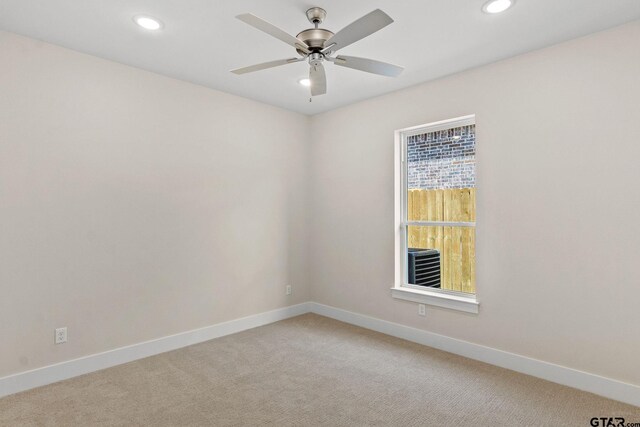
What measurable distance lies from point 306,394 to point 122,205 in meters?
2.20

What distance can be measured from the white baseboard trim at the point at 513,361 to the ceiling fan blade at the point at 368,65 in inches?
96.6

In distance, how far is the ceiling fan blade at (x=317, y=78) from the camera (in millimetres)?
2377

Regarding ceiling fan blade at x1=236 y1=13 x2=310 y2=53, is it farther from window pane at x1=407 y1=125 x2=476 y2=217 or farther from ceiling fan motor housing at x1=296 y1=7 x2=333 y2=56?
window pane at x1=407 y1=125 x2=476 y2=217

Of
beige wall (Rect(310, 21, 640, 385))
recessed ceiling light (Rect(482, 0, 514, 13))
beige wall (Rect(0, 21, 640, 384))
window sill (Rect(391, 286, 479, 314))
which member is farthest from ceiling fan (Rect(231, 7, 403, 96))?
window sill (Rect(391, 286, 479, 314))

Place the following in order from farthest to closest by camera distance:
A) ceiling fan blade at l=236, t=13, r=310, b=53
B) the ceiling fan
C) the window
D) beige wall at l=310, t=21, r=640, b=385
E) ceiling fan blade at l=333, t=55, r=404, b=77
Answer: the window
beige wall at l=310, t=21, r=640, b=385
ceiling fan blade at l=333, t=55, r=404, b=77
the ceiling fan
ceiling fan blade at l=236, t=13, r=310, b=53

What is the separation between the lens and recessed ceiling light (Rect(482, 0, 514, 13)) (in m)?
2.19

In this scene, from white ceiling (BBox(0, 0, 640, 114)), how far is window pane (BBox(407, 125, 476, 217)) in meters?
0.64

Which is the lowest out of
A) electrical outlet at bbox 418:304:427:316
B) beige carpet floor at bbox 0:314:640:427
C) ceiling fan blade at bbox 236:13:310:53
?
beige carpet floor at bbox 0:314:640:427

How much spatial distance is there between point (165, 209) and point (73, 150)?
872 millimetres

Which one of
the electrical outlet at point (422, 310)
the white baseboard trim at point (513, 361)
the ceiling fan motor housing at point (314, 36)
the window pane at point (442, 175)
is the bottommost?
the white baseboard trim at point (513, 361)

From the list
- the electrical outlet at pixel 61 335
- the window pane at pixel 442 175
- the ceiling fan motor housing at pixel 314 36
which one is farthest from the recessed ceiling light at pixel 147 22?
the window pane at pixel 442 175

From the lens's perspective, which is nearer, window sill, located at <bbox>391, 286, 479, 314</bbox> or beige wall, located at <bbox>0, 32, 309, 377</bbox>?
beige wall, located at <bbox>0, 32, 309, 377</bbox>

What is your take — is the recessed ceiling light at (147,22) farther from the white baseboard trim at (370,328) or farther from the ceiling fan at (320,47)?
the white baseboard trim at (370,328)

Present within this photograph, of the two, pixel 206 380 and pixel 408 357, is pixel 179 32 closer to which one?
pixel 206 380
